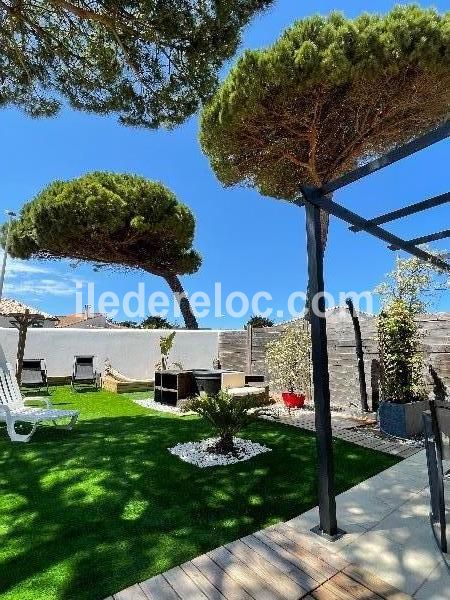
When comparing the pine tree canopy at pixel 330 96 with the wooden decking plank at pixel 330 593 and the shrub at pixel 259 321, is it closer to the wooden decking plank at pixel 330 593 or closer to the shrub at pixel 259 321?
the shrub at pixel 259 321

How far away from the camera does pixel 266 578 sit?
2.35 metres

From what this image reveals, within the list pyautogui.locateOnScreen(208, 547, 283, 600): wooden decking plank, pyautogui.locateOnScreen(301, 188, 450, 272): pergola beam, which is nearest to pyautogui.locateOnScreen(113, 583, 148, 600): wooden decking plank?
pyautogui.locateOnScreen(208, 547, 283, 600): wooden decking plank

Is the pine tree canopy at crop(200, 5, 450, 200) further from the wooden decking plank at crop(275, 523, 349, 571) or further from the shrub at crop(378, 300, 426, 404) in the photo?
the wooden decking plank at crop(275, 523, 349, 571)

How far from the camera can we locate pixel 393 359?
632cm

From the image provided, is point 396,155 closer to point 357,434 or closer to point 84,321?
point 357,434

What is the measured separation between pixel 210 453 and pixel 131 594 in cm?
282

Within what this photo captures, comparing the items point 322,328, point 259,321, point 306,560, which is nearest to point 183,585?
point 306,560

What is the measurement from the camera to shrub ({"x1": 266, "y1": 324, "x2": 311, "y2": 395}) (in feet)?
29.7

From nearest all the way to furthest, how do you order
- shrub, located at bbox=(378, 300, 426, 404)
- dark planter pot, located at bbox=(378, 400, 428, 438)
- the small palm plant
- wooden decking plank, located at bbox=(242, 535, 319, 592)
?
wooden decking plank, located at bbox=(242, 535, 319, 592)
the small palm plant
dark planter pot, located at bbox=(378, 400, 428, 438)
shrub, located at bbox=(378, 300, 426, 404)

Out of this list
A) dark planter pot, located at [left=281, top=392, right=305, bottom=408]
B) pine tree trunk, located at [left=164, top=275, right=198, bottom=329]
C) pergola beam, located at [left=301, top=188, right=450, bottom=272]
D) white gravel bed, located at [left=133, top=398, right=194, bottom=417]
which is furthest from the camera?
pine tree trunk, located at [left=164, top=275, right=198, bottom=329]

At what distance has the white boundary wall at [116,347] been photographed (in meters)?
12.6

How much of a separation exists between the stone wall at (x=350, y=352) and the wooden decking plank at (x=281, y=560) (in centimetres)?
551

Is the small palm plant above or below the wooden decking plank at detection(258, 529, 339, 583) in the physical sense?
above

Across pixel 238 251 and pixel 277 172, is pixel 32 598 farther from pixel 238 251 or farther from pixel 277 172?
pixel 238 251
